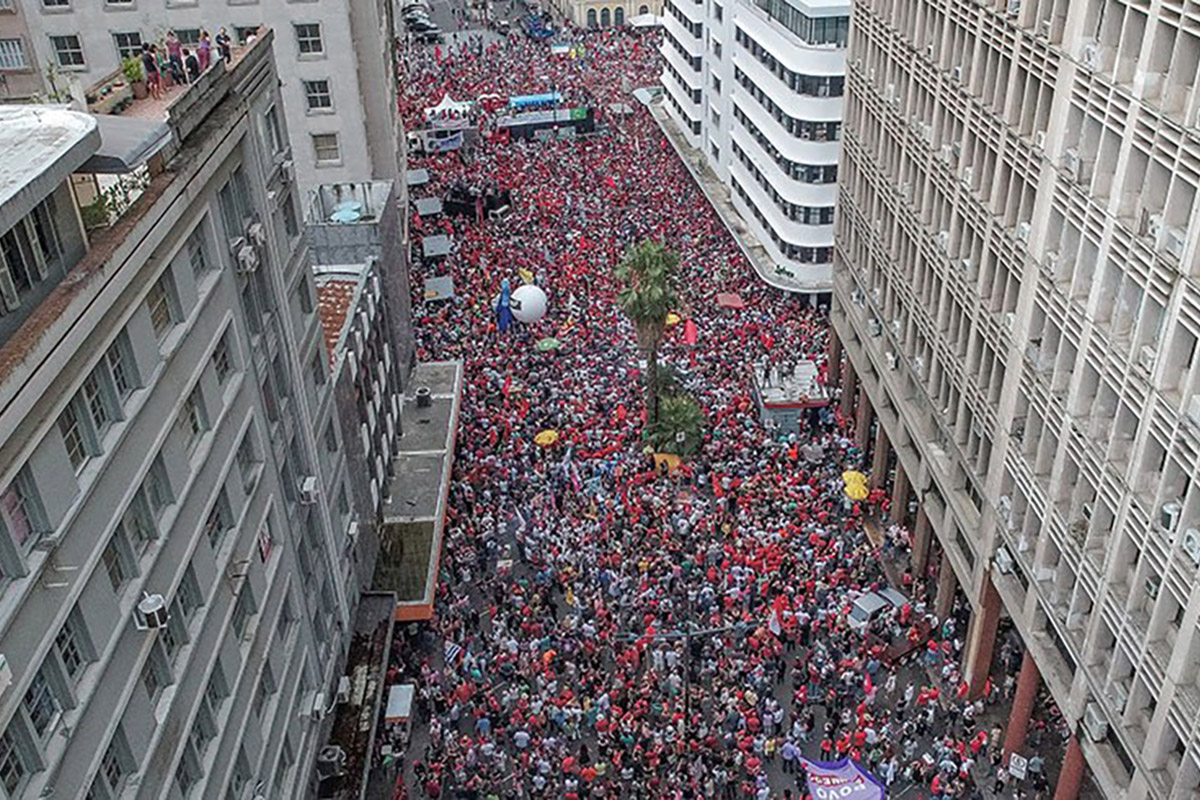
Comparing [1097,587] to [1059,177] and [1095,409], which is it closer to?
[1095,409]

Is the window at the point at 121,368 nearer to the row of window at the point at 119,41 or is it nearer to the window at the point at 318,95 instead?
the row of window at the point at 119,41

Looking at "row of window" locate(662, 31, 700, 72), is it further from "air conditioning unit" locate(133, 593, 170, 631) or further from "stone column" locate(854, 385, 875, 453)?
"air conditioning unit" locate(133, 593, 170, 631)

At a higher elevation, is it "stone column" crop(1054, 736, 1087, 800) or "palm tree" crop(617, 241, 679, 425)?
"palm tree" crop(617, 241, 679, 425)

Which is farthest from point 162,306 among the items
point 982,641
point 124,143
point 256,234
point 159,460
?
point 982,641

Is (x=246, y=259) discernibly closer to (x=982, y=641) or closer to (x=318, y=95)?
(x=982, y=641)

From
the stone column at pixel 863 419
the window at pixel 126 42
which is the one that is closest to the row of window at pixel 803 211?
the stone column at pixel 863 419

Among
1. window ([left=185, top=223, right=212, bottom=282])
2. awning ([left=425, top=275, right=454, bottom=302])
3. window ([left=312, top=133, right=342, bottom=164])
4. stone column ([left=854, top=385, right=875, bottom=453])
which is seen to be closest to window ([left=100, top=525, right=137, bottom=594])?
window ([left=185, top=223, right=212, bottom=282])
